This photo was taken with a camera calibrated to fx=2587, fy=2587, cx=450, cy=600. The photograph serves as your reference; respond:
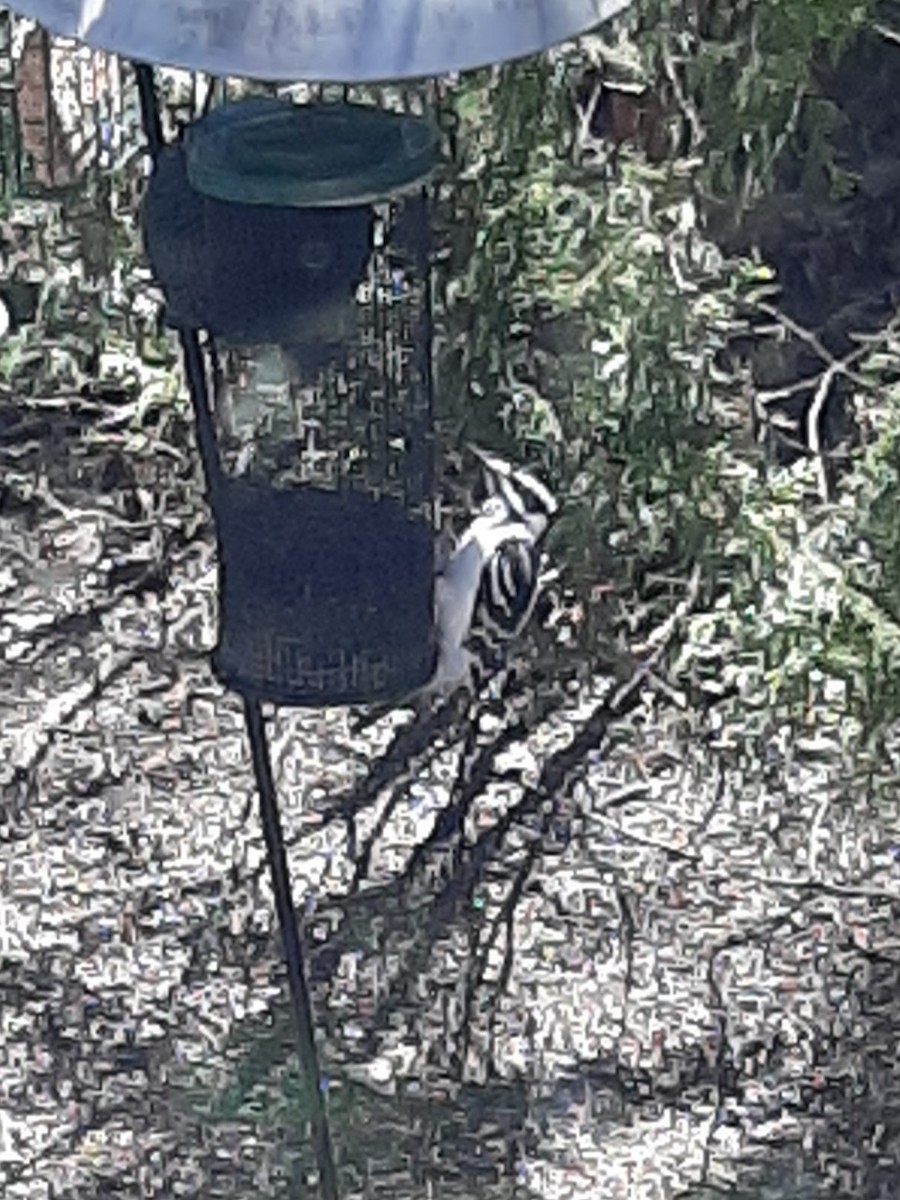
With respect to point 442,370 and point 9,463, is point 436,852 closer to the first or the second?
point 442,370

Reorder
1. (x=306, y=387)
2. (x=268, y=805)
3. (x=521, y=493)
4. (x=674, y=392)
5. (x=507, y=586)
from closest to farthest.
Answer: (x=268, y=805) < (x=306, y=387) < (x=674, y=392) < (x=507, y=586) < (x=521, y=493)

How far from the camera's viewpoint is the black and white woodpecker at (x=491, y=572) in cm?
248

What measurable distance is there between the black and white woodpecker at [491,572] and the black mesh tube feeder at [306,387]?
6 cm

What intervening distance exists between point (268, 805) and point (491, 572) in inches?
16.1

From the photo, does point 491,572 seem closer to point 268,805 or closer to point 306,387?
point 306,387

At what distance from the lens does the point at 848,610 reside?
238 cm

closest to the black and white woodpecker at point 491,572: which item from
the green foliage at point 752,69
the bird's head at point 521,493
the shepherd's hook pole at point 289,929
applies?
the bird's head at point 521,493

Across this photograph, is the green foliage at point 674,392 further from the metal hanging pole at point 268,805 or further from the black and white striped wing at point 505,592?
the metal hanging pole at point 268,805

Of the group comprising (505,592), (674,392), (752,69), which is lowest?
(505,592)

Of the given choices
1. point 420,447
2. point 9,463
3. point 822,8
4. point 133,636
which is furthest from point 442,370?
point 9,463

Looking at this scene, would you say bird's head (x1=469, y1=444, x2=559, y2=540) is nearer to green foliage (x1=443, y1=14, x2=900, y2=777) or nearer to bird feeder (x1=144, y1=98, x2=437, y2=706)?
green foliage (x1=443, y1=14, x2=900, y2=777)

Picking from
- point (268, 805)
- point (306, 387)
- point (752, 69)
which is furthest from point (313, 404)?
point (752, 69)

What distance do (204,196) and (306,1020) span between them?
0.74 m

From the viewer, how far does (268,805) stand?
2.27 m
